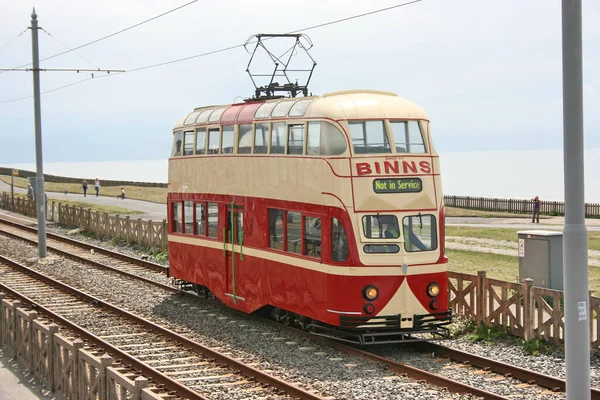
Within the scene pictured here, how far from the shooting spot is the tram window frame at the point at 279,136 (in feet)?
58.3

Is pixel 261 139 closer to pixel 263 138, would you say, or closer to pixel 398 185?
pixel 263 138

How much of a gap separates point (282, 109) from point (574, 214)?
9.67m

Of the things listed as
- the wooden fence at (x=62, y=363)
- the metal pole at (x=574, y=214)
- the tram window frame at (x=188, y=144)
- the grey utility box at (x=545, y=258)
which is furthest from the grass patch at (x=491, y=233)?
the metal pole at (x=574, y=214)

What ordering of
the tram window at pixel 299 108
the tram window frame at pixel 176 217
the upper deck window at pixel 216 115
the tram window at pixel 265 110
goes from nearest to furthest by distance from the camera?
the tram window at pixel 299 108, the tram window at pixel 265 110, the upper deck window at pixel 216 115, the tram window frame at pixel 176 217

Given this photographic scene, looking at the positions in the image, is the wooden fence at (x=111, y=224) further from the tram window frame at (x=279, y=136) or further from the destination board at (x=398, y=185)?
the destination board at (x=398, y=185)

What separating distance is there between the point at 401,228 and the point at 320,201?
1.55 meters

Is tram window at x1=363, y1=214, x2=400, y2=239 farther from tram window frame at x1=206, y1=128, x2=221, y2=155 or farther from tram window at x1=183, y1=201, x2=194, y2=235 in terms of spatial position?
tram window at x1=183, y1=201, x2=194, y2=235

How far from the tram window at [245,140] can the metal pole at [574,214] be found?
10596 millimetres

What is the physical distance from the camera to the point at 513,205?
59.8 m

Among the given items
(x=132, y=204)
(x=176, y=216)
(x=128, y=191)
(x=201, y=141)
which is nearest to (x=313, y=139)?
(x=201, y=141)

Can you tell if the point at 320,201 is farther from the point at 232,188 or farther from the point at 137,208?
the point at 137,208

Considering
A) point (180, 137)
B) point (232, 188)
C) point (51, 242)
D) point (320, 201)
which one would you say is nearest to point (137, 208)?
point (51, 242)

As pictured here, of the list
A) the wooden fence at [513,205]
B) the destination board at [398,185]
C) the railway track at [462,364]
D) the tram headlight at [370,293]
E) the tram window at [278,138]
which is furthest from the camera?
the wooden fence at [513,205]

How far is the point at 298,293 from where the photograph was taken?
17250 millimetres
